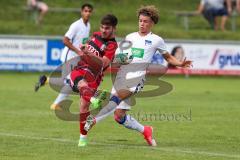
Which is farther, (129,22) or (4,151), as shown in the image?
(129,22)

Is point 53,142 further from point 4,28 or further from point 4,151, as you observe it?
point 4,28

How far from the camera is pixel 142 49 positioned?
12.6 meters

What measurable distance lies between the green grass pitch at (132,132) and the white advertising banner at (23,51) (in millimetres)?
4936

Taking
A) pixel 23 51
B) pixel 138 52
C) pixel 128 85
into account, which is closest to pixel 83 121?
pixel 128 85

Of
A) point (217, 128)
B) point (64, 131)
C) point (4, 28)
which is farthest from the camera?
point (4, 28)

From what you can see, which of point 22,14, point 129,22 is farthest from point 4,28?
point 129,22

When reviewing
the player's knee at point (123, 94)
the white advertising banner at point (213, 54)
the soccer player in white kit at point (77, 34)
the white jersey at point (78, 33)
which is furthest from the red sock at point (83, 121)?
the white advertising banner at point (213, 54)

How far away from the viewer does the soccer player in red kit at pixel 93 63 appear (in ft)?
41.0

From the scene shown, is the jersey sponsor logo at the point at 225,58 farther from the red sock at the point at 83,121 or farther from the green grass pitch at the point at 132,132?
the red sock at the point at 83,121

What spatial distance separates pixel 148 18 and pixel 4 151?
3134 mm

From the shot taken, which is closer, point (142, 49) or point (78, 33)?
point (142, 49)

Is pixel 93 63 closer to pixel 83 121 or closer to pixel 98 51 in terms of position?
pixel 98 51

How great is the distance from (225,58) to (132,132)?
1531cm

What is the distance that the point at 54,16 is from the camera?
36312mm
